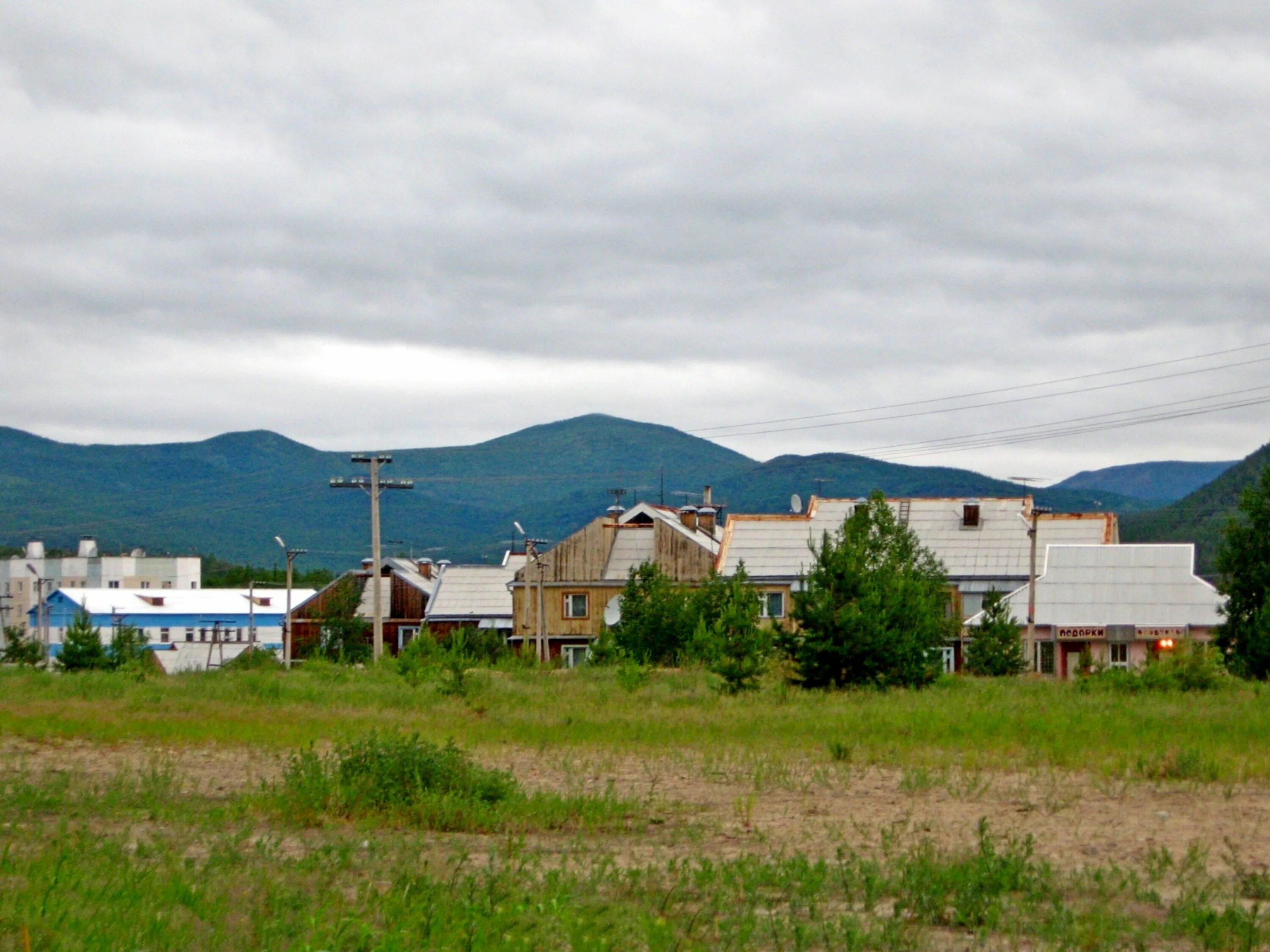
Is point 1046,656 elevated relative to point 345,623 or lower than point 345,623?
elevated

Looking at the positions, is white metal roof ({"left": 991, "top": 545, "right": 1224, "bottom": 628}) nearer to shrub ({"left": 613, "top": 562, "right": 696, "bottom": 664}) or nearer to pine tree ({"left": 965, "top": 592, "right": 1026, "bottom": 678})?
pine tree ({"left": 965, "top": 592, "right": 1026, "bottom": 678})

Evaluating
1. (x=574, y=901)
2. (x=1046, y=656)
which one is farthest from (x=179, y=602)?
(x=574, y=901)

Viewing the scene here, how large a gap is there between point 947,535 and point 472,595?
2676 cm

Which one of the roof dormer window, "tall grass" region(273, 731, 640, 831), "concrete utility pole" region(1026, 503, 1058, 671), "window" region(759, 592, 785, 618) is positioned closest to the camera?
Result: "tall grass" region(273, 731, 640, 831)

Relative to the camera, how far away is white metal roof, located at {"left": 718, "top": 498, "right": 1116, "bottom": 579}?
208ft

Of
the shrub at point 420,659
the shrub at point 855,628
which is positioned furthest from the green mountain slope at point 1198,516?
the shrub at point 420,659

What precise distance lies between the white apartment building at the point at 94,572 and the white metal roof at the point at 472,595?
82.5m

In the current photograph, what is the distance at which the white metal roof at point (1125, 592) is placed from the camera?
54250mm

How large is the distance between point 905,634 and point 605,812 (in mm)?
17369

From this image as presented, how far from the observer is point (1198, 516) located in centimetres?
15688

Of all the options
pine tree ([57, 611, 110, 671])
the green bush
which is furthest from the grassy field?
pine tree ([57, 611, 110, 671])

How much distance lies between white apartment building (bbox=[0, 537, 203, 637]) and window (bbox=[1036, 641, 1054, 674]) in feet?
379

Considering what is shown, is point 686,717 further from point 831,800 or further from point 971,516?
point 971,516

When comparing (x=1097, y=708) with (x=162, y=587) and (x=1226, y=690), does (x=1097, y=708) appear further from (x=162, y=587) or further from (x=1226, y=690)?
(x=162, y=587)
